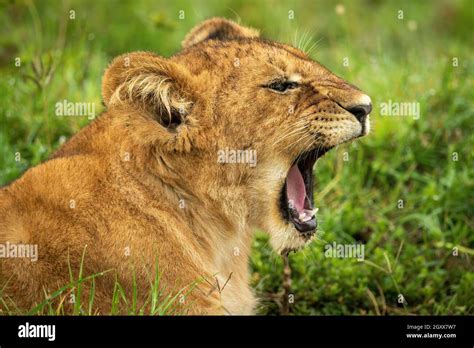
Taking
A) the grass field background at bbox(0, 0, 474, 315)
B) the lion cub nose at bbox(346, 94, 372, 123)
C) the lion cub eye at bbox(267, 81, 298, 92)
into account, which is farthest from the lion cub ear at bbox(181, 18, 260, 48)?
the lion cub nose at bbox(346, 94, 372, 123)

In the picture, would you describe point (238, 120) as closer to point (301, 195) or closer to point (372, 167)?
point (301, 195)

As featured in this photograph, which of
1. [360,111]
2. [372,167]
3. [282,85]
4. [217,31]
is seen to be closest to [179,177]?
[282,85]

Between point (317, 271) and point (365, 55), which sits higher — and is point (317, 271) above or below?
below

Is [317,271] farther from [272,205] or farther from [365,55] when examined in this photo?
[365,55]

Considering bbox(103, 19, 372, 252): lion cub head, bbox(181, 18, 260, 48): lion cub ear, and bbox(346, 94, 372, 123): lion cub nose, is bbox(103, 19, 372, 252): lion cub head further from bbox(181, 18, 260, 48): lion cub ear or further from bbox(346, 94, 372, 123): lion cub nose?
bbox(181, 18, 260, 48): lion cub ear
